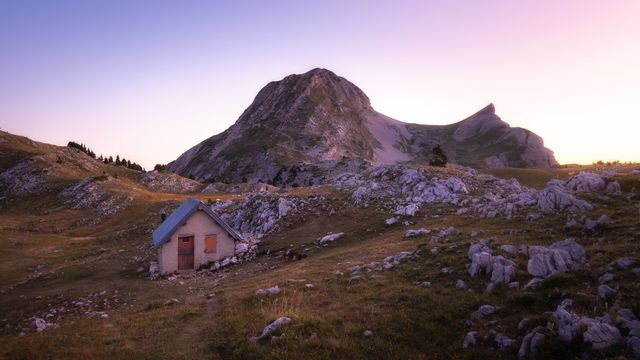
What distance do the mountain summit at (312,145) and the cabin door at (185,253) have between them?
296ft

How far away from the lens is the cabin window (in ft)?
126

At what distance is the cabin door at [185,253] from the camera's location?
37.2 m

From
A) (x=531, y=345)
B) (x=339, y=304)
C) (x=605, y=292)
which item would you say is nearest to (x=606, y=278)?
(x=605, y=292)

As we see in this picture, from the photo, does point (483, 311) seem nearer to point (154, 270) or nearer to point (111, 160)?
point (154, 270)

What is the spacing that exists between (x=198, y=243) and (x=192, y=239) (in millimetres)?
629

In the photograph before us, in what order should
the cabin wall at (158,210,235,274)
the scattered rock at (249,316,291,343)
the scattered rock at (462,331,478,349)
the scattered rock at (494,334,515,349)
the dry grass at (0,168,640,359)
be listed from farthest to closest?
the cabin wall at (158,210,235,274)
the scattered rock at (249,316,291,343)
the dry grass at (0,168,640,359)
the scattered rock at (462,331,478,349)
the scattered rock at (494,334,515,349)

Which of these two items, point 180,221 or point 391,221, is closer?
point 180,221

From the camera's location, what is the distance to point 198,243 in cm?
3806

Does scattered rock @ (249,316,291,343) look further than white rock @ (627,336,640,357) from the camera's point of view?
Yes

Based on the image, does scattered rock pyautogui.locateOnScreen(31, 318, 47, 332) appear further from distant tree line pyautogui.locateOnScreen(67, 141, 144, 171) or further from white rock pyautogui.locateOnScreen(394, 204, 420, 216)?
distant tree line pyautogui.locateOnScreen(67, 141, 144, 171)

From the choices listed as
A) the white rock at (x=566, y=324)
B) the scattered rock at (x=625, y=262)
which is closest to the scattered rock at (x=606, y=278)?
the scattered rock at (x=625, y=262)

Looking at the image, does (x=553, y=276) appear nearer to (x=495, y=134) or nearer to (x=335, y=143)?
(x=335, y=143)

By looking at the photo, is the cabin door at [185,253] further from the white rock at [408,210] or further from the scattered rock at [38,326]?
the white rock at [408,210]

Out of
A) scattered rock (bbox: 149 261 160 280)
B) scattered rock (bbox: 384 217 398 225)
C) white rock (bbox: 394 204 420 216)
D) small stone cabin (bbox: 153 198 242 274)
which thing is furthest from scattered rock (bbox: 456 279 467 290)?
scattered rock (bbox: 149 261 160 280)
